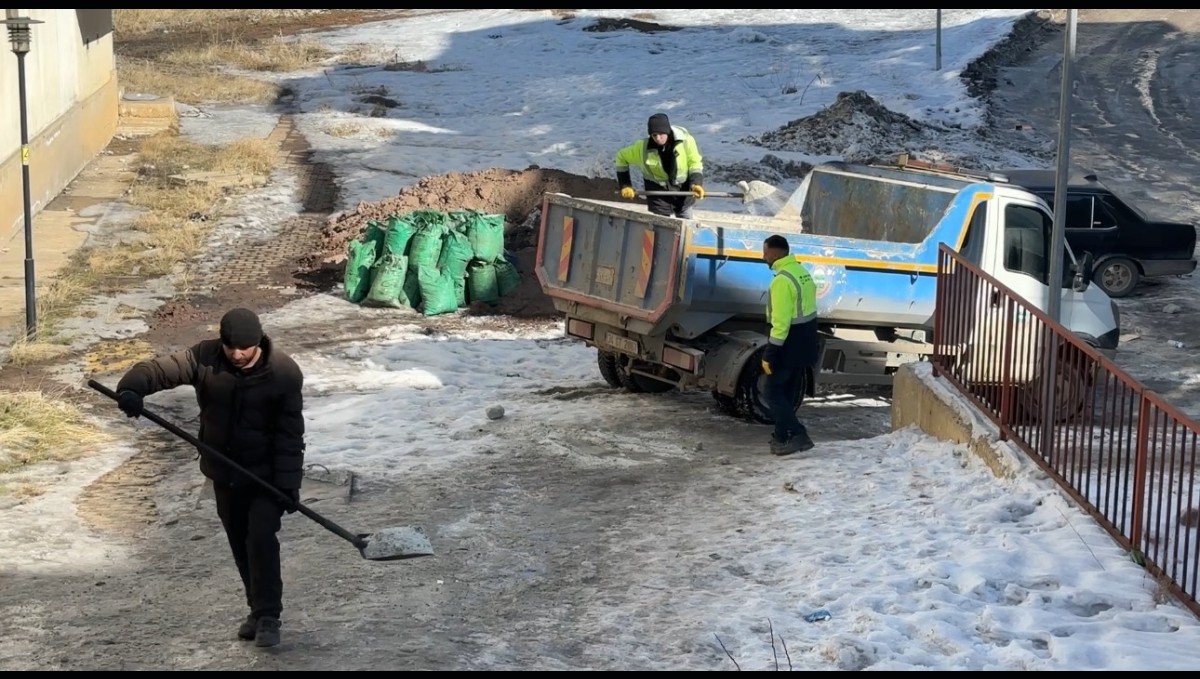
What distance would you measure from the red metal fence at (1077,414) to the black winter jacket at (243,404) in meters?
4.46

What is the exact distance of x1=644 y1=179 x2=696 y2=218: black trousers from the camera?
13250 millimetres

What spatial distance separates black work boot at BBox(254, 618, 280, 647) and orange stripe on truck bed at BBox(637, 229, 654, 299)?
5.28 metres

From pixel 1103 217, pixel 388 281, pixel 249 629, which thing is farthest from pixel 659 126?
pixel 1103 217

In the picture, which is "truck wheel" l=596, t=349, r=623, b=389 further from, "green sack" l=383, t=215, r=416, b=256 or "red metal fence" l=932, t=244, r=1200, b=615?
"green sack" l=383, t=215, r=416, b=256

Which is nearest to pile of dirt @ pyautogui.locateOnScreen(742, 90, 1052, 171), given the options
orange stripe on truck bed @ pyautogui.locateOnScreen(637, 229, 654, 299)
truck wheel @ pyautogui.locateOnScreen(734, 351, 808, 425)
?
truck wheel @ pyautogui.locateOnScreen(734, 351, 808, 425)

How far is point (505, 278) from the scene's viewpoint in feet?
56.3

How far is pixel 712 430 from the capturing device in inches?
472

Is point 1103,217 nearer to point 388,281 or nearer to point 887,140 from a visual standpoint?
point 388,281

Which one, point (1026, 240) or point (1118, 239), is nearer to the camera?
point (1026, 240)

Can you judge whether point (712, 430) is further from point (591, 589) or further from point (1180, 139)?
point (1180, 139)

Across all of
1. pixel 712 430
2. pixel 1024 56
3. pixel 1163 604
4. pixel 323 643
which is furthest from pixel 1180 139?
pixel 323 643

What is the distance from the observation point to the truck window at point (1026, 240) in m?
12.9

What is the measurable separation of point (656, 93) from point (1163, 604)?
28004 millimetres

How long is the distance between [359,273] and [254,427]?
10.1 metres
